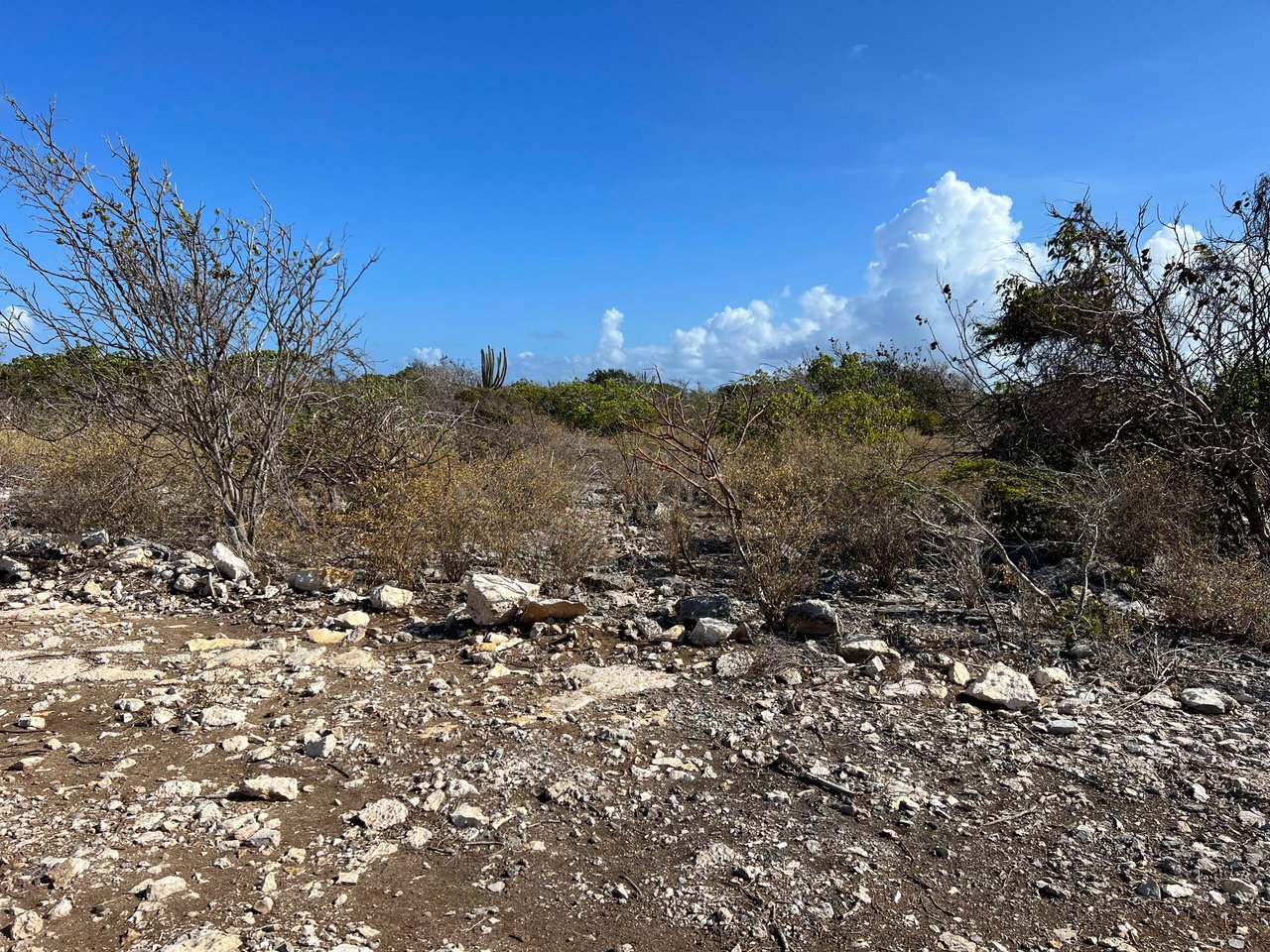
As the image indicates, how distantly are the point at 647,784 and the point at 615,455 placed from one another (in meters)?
9.12

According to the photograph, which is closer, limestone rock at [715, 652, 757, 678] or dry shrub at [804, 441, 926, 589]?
limestone rock at [715, 652, 757, 678]

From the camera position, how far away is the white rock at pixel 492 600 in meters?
4.84

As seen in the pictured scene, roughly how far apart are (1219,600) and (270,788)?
16.9 feet

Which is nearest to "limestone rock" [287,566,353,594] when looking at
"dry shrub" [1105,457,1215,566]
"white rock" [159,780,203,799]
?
"white rock" [159,780,203,799]

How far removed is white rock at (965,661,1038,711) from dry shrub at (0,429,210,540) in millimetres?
6053

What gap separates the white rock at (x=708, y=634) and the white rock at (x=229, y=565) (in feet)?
10.7

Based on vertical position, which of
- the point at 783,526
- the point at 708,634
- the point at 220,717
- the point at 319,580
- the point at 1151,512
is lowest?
the point at 220,717

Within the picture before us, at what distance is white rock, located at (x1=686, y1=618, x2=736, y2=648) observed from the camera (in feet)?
15.4

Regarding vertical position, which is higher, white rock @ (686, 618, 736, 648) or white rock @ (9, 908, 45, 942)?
white rock @ (686, 618, 736, 648)

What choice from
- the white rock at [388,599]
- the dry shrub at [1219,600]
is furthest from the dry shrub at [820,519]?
the white rock at [388,599]

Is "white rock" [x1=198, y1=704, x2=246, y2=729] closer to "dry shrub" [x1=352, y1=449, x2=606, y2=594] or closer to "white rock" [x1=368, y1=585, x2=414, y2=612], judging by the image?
"white rock" [x1=368, y1=585, x2=414, y2=612]

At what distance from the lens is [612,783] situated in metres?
3.10

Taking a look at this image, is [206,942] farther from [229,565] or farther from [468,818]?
[229,565]

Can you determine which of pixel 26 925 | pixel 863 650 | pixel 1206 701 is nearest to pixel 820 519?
pixel 863 650
